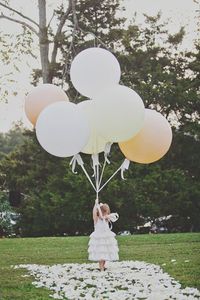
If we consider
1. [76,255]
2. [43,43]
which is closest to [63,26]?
[43,43]

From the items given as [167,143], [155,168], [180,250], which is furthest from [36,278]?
[155,168]

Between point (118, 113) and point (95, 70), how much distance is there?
2.53ft

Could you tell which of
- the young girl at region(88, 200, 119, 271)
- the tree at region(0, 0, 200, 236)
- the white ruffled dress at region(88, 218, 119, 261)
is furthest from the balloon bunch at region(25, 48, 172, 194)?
the tree at region(0, 0, 200, 236)

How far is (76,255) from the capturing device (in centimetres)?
1129

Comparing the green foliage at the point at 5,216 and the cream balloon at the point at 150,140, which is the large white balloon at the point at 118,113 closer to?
the cream balloon at the point at 150,140

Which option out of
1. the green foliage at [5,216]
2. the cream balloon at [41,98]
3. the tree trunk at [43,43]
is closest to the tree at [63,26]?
the tree trunk at [43,43]

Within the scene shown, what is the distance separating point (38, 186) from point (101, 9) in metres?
6.79

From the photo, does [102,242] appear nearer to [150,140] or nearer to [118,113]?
[150,140]

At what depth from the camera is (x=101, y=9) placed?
20.9 m

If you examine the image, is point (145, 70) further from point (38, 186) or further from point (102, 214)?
point (102, 214)

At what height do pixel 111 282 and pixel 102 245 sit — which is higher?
pixel 102 245

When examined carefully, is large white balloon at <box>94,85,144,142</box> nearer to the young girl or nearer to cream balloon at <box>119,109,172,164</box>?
cream balloon at <box>119,109,172,164</box>

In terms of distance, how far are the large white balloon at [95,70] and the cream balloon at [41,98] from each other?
680mm

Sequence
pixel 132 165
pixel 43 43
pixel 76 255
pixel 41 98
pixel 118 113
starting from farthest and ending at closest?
pixel 43 43 → pixel 132 165 → pixel 76 255 → pixel 41 98 → pixel 118 113
